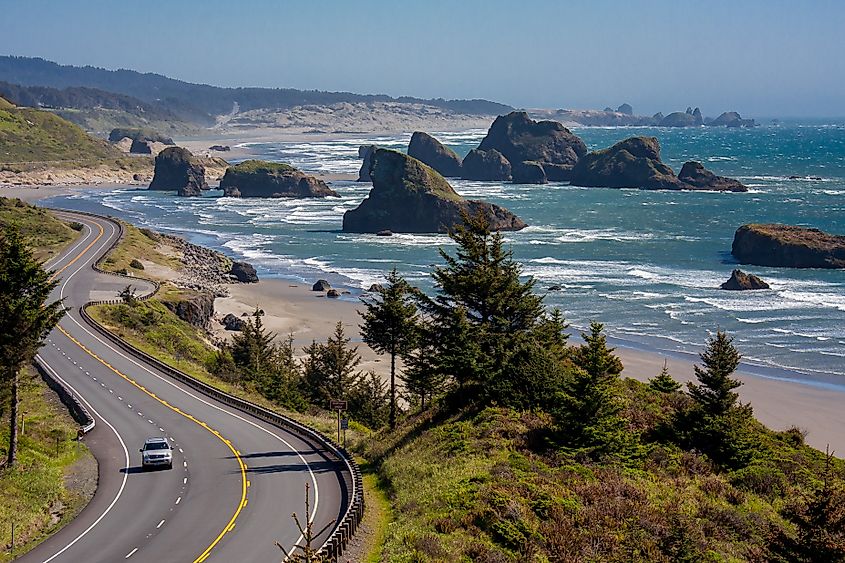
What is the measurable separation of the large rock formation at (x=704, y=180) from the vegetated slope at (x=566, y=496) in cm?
15096

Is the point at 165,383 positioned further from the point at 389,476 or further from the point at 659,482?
the point at 659,482

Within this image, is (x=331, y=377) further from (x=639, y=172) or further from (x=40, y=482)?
(x=639, y=172)

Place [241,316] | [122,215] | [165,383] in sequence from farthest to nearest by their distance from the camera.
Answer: [122,215]
[241,316]
[165,383]

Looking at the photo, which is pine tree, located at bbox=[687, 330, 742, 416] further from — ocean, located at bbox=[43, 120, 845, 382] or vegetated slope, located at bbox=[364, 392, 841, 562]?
ocean, located at bbox=[43, 120, 845, 382]

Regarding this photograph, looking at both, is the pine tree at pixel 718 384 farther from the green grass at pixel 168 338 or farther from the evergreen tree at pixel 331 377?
the evergreen tree at pixel 331 377

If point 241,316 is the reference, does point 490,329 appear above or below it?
above

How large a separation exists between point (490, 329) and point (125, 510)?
51.7 ft

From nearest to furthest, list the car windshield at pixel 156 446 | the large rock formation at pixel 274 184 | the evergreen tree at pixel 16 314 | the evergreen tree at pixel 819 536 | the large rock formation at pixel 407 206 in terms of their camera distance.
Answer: the evergreen tree at pixel 819 536, the evergreen tree at pixel 16 314, the car windshield at pixel 156 446, the large rock formation at pixel 407 206, the large rock formation at pixel 274 184

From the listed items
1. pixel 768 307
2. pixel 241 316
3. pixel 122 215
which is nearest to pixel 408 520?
pixel 241 316

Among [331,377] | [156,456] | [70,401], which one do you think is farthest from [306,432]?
[70,401]

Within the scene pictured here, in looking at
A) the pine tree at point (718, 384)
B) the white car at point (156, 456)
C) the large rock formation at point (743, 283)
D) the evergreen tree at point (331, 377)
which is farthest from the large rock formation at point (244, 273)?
the pine tree at point (718, 384)

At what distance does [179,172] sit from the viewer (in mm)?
190750

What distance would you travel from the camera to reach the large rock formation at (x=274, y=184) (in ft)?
597

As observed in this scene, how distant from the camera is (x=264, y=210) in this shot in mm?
161500
